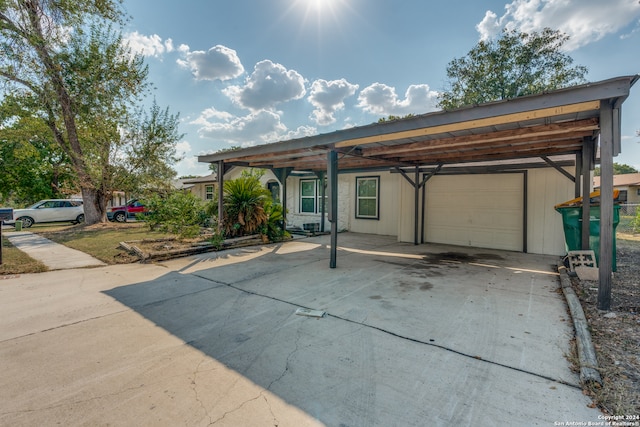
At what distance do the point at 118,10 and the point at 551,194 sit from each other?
17081 millimetres

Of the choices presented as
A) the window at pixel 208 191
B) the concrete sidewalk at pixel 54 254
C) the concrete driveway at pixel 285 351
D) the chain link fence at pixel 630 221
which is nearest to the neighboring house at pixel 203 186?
the window at pixel 208 191

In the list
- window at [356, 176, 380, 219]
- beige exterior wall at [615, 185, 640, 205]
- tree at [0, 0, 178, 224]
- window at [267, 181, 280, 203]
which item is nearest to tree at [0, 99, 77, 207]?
tree at [0, 0, 178, 224]

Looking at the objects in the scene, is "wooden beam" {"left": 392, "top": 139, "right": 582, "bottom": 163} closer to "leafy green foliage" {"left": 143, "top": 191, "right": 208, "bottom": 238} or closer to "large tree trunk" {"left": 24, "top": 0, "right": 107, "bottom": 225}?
"leafy green foliage" {"left": 143, "top": 191, "right": 208, "bottom": 238}

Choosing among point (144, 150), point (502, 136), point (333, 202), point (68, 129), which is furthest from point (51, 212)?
point (502, 136)

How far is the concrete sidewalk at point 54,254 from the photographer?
609 centimetres

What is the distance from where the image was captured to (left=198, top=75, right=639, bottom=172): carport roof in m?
3.44

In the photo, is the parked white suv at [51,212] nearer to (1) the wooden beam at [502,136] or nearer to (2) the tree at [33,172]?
(2) the tree at [33,172]

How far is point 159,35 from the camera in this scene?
34.9ft

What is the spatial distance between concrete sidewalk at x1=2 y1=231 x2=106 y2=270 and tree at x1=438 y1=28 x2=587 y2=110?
71.6 feet

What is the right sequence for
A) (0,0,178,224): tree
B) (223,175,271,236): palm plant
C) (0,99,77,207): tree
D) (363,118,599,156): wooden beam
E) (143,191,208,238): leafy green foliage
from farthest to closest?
1. (0,99,77,207): tree
2. (0,0,178,224): tree
3. (223,175,271,236): palm plant
4. (143,191,208,238): leafy green foliage
5. (363,118,599,156): wooden beam

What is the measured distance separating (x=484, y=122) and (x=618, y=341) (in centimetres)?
289

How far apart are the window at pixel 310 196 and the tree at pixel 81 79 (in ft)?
24.2

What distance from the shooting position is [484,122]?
4195 mm

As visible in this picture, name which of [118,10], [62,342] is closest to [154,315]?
[62,342]
